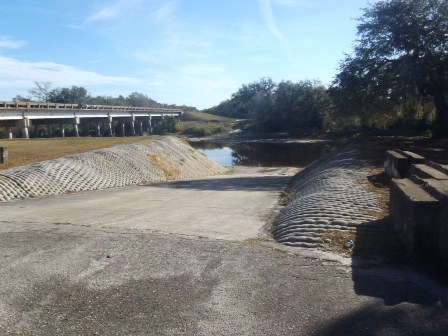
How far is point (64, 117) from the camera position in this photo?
221ft

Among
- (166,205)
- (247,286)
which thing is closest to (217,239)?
(247,286)

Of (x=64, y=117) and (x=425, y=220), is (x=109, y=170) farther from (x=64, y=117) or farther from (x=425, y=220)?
(x=64, y=117)

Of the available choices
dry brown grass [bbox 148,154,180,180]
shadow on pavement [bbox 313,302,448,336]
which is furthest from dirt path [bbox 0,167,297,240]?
dry brown grass [bbox 148,154,180,180]

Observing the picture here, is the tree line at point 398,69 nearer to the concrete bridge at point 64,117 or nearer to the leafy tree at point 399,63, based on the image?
the leafy tree at point 399,63

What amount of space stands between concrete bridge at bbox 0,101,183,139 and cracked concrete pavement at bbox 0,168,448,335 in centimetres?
4629

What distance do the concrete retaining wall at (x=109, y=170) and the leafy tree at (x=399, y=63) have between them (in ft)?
43.7

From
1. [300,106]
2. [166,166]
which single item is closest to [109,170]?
[166,166]

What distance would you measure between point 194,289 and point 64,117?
66.5 metres

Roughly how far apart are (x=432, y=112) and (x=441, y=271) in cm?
3473

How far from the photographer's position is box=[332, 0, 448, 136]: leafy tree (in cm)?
2923

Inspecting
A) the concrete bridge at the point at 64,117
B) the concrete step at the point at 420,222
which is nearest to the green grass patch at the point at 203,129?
the concrete bridge at the point at 64,117

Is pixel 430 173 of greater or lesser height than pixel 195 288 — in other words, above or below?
above

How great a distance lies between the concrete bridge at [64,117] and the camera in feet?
174

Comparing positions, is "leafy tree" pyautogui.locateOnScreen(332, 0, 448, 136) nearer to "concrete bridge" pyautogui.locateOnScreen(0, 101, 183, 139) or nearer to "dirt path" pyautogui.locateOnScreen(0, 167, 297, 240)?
"dirt path" pyautogui.locateOnScreen(0, 167, 297, 240)
